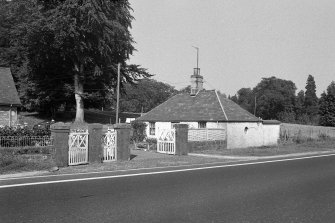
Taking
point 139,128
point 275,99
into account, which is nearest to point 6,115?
point 139,128

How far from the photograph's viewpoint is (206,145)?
81.9 ft

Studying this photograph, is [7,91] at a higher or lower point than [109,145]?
higher

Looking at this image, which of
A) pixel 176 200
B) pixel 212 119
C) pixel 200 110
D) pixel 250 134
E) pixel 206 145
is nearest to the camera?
pixel 176 200

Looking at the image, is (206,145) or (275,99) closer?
(206,145)

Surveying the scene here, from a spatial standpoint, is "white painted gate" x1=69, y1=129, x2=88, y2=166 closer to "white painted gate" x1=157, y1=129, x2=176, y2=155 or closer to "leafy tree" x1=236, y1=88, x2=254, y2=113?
"white painted gate" x1=157, y1=129, x2=176, y2=155

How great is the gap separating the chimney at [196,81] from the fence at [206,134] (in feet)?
31.9

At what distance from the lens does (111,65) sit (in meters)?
43.7

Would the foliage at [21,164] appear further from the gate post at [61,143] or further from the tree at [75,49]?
the tree at [75,49]

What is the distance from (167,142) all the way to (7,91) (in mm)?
18085

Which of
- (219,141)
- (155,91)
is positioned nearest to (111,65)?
(219,141)

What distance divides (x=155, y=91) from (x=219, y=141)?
7484cm

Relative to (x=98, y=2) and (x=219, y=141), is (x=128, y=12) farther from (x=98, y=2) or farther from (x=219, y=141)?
(x=219, y=141)

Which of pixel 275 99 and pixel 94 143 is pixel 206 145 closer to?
pixel 94 143

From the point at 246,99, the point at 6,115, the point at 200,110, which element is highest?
the point at 246,99
